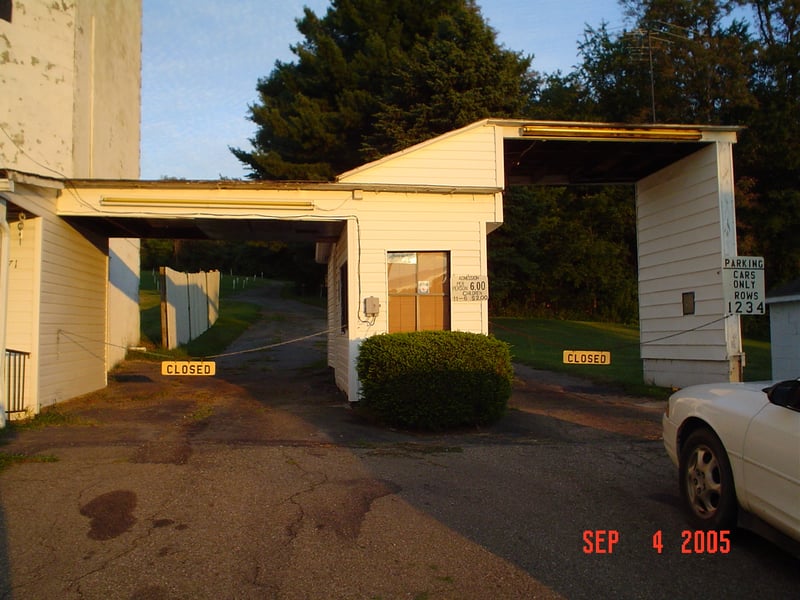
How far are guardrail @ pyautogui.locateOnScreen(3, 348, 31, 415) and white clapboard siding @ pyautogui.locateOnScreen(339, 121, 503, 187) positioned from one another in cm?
581

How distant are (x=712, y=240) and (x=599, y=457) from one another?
6936 millimetres

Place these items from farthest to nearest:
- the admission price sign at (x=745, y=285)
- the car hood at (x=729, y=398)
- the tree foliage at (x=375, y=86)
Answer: the tree foliage at (x=375, y=86) < the admission price sign at (x=745, y=285) < the car hood at (x=729, y=398)

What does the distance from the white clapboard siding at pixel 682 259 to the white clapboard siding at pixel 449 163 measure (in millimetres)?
4246

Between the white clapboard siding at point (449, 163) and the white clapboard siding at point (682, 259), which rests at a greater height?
the white clapboard siding at point (449, 163)

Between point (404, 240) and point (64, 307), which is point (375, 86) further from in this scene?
point (64, 307)

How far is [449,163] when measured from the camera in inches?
479

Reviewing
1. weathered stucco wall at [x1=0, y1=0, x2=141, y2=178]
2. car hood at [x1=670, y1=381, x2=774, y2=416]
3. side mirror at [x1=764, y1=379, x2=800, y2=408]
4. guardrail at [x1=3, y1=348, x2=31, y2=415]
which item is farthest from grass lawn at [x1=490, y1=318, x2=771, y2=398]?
weathered stucco wall at [x1=0, y1=0, x2=141, y2=178]

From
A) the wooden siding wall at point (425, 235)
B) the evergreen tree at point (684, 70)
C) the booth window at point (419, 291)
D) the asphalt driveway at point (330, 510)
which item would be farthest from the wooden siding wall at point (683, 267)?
the evergreen tree at point (684, 70)

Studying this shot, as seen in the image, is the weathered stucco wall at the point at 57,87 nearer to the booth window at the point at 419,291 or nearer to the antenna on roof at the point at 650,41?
the booth window at the point at 419,291

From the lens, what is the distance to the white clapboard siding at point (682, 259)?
508 inches

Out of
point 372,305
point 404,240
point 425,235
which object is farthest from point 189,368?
point 425,235

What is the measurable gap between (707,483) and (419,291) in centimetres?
735

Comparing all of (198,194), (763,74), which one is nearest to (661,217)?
(198,194)

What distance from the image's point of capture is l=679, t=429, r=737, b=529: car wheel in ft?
15.9
